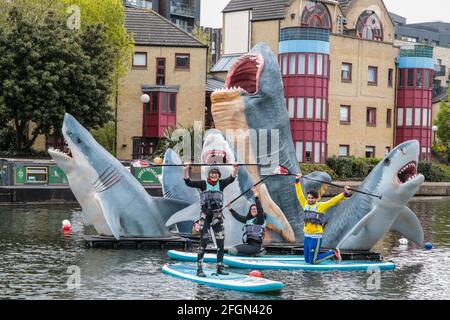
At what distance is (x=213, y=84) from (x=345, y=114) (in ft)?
34.5

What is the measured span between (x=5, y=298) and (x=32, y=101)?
33472 mm

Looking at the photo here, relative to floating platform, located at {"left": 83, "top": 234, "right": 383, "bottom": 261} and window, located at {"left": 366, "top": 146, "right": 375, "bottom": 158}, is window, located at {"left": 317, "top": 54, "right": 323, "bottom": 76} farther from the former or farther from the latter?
floating platform, located at {"left": 83, "top": 234, "right": 383, "bottom": 261}

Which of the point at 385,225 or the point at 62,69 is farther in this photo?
the point at 62,69

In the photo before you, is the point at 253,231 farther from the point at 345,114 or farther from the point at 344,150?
the point at 345,114

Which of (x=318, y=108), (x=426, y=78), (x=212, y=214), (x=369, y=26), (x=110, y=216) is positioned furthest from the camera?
(x=426, y=78)

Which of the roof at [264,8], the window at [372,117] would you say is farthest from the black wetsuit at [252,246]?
the window at [372,117]

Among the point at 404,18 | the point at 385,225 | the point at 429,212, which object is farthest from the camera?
the point at 404,18

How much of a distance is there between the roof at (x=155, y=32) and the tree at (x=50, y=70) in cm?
1239

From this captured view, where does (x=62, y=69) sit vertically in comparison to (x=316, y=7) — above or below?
below

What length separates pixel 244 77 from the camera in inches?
1030

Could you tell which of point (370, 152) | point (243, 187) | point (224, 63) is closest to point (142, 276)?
point (243, 187)

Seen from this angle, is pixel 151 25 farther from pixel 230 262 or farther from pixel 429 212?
pixel 230 262
